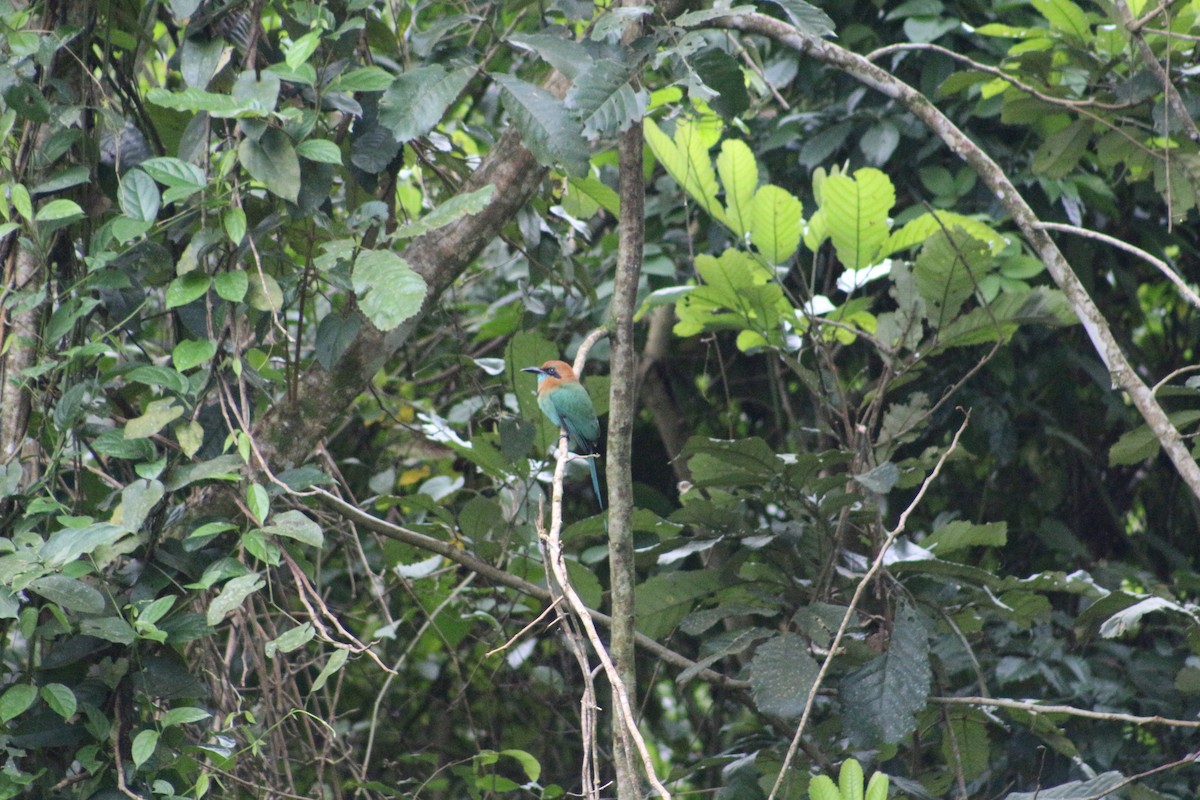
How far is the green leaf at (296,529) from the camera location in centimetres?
208

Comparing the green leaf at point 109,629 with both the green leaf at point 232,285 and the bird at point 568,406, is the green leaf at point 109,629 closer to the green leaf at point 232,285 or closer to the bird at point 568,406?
the green leaf at point 232,285

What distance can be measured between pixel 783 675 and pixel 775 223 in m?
1.18

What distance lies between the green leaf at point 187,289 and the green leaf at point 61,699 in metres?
0.74

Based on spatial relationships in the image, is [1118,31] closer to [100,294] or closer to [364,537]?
[100,294]

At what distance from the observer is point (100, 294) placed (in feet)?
8.01

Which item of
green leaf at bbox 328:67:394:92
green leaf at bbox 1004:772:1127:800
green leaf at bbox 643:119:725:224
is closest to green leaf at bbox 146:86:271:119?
green leaf at bbox 328:67:394:92

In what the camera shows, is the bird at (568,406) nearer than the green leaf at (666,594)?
No

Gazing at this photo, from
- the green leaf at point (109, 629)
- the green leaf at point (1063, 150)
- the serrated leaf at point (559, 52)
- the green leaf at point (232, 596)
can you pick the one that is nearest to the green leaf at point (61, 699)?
the green leaf at point (109, 629)

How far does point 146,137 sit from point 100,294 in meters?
0.41

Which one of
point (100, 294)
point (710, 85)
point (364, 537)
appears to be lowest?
point (364, 537)

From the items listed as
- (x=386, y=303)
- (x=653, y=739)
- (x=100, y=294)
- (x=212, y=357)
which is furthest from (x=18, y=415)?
(x=653, y=739)

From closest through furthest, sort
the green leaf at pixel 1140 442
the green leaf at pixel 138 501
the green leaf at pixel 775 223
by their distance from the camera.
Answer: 1. the green leaf at pixel 138 501
2. the green leaf at pixel 1140 442
3. the green leaf at pixel 775 223

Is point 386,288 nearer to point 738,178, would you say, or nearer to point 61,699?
point 61,699

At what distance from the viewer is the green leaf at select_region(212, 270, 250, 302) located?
215 centimetres
